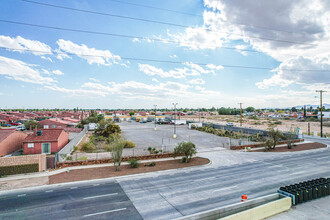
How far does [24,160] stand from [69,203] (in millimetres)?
11075

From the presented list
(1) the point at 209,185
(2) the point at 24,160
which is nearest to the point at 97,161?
(2) the point at 24,160

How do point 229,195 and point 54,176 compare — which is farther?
point 54,176

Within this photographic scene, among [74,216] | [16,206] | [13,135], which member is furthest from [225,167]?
[13,135]

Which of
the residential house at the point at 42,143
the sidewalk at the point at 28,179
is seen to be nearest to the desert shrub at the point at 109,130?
the residential house at the point at 42,143

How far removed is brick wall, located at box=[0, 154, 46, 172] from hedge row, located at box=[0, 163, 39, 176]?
344 mm

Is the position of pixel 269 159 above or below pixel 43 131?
below

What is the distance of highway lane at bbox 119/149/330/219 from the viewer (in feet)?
42.8

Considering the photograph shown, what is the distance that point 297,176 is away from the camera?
19.2m

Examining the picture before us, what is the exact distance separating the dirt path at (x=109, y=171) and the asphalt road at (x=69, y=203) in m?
2.12

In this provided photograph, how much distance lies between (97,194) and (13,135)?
27712 millimetres

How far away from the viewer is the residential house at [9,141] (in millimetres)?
29109

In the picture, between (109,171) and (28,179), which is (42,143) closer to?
(28,179)

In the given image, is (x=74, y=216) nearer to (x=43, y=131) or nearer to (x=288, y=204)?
(x=288, y=204)

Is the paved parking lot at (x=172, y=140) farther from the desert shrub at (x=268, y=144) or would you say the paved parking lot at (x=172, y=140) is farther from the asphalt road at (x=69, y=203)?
the asphalt road at (x=69, y=203)
